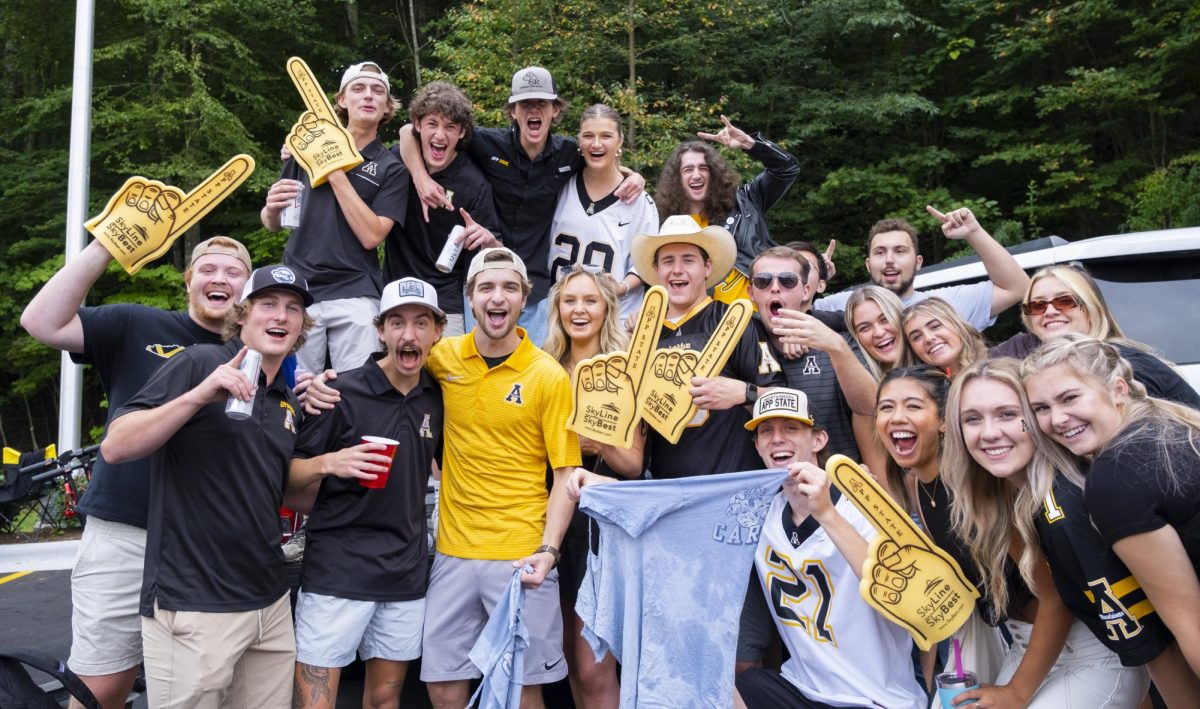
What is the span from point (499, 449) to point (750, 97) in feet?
47.6

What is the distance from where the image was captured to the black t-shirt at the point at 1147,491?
8.43ft

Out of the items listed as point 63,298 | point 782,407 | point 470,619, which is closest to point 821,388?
point 782,407

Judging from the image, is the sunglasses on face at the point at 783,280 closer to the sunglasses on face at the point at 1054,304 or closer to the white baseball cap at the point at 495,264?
the sunglasses on face at the point at 1054,304

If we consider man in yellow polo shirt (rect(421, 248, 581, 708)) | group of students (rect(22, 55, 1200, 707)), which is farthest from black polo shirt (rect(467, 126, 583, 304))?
man in yellow polo shirt (rect(421, 248, 581, 708))

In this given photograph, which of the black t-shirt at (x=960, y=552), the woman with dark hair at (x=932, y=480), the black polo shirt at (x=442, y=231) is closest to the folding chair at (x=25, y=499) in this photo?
the black polo shirt at (x=442, y=231)

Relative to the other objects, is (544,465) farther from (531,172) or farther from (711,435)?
(531,172)

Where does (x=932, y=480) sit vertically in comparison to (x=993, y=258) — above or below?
below

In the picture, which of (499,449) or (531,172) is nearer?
(499,449)

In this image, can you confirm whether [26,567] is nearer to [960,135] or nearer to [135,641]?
[135,641]

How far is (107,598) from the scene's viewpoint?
3.72 metres

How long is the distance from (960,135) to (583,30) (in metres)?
7.29

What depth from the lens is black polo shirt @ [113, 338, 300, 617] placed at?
334cm

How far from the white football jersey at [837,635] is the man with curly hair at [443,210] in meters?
2.50

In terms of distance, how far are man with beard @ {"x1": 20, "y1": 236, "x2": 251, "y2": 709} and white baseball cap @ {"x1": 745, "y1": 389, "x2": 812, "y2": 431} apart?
2.36 meters
